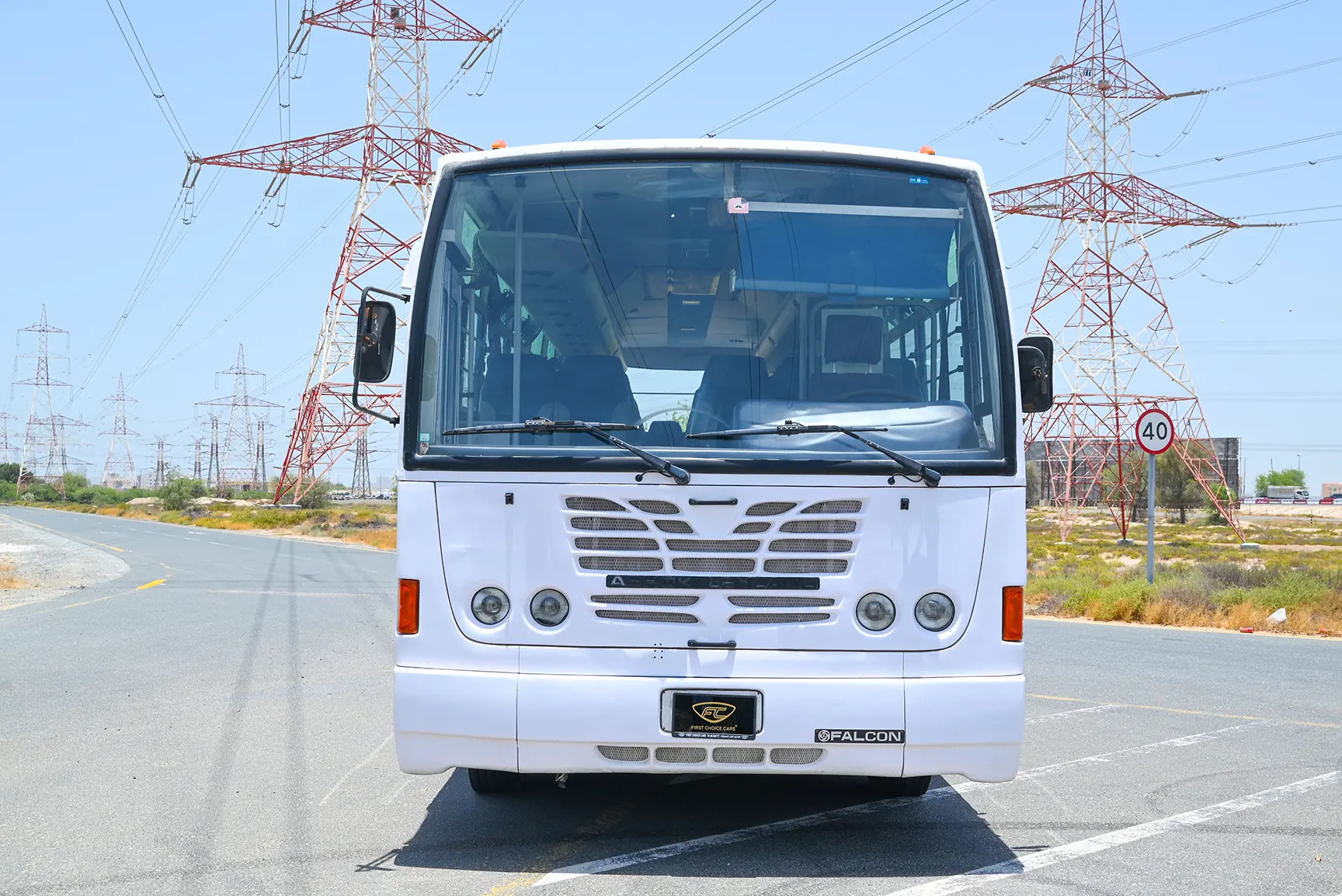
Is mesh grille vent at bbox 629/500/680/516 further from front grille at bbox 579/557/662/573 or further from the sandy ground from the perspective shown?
the sandy ground

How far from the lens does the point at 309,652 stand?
487 inches

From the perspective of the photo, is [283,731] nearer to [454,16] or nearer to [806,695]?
[806,695]

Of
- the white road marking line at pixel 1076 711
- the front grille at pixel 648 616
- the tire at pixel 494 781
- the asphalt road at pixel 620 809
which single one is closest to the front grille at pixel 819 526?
the front grille at pixel 648 616

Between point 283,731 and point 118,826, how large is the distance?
2397mm

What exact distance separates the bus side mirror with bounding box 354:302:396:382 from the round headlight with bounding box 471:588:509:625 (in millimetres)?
1017

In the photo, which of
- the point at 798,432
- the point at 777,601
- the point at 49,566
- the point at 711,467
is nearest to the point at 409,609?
the point at 711,467

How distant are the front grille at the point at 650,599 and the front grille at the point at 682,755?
1.85 feet

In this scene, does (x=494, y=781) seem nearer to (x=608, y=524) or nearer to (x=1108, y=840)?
(x=608, y=524)

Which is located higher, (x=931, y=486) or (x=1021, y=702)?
(x=931, y=486)

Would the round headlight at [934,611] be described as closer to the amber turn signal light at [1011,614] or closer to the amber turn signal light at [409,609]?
the amber turn signal light at [1011,614]

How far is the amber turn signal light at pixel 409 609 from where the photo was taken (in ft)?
16.9

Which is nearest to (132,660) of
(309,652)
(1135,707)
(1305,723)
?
(309,652)

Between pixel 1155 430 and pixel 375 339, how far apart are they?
51.9 feet

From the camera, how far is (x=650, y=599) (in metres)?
5.04
